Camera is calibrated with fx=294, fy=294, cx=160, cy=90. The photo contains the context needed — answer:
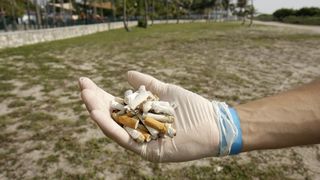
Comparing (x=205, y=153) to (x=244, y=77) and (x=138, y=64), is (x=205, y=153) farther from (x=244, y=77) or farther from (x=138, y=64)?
(x=138, y=64)

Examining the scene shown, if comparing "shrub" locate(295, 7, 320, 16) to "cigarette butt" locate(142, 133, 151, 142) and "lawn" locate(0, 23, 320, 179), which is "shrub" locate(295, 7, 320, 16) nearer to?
"lawn" locate(0, 23, 320, 179)

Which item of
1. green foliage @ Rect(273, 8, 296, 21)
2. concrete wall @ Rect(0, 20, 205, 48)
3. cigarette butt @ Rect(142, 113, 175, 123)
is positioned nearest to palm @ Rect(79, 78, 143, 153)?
cigarette butt @ Rect(142, 113, 175, 123)

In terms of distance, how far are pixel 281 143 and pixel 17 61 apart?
13173mm

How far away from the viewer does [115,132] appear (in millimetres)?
2402

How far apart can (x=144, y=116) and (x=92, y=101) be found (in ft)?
1.61

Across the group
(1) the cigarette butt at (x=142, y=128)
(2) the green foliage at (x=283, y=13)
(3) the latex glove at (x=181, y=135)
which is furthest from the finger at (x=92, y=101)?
(2) the green foliage at (x=283, y=13)

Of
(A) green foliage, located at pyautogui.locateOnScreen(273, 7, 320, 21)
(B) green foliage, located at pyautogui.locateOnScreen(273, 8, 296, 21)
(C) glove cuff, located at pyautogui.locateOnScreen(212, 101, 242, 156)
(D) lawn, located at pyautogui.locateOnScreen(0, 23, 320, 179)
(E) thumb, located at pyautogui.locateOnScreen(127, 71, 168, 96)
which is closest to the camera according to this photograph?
(C) glove cuff, located at pyautogui.locateOnScreen(212, 101, 242, 156)

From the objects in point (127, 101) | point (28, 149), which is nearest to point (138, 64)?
point (28, 149)

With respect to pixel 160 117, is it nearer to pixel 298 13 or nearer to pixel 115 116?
pixel 115 116

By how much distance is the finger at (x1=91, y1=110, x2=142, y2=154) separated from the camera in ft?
7.85

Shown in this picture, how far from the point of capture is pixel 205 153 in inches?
95.5

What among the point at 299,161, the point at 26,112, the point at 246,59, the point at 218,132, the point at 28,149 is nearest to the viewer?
the point at 218,132

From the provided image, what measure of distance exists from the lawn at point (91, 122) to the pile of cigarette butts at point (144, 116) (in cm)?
191

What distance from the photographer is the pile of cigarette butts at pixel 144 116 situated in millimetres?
2445
